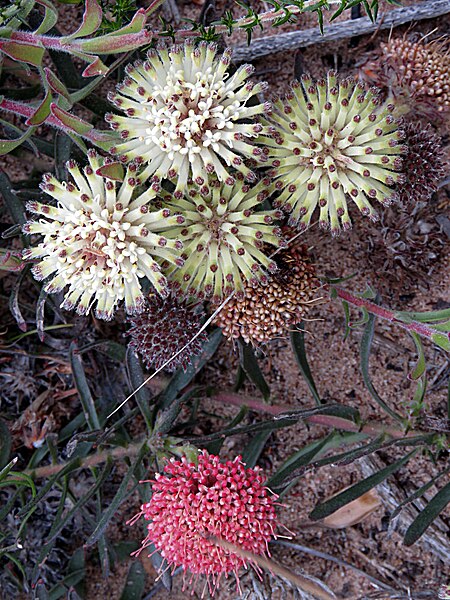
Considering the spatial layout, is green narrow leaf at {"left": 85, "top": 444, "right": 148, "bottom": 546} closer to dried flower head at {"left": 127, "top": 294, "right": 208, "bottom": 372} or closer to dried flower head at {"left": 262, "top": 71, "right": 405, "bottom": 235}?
dried flower head at {"left": 127, "top": 294, "right": 208, "bottom": 372}

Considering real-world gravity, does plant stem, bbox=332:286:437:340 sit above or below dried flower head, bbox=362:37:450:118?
below

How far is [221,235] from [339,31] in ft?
5.05

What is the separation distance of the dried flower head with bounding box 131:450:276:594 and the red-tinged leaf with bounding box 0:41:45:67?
1.61 metres

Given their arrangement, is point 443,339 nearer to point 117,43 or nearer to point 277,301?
point 277,301

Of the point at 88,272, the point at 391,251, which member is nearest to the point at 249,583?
the point at 391,251

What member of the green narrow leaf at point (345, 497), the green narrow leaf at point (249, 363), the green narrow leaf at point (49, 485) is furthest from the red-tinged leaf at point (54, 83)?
the green narrow leaf at point (345, 497)

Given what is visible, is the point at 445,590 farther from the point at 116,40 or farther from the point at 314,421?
the point at 116,40

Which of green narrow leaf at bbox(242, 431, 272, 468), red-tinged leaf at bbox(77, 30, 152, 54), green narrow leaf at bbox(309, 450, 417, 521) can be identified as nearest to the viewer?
red-tinged leaf at bbox(77, 30, 152, 54)

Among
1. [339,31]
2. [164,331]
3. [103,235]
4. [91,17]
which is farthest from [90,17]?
[339,31]

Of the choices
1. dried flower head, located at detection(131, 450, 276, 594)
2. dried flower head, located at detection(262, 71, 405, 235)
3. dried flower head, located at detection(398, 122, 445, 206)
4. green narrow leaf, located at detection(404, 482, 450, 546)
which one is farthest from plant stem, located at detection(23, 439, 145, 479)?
dried flower head, located at detection(398, 122, 445, 206)

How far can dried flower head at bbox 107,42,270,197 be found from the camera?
212 cm

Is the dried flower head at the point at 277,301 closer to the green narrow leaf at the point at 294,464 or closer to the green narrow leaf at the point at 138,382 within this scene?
the green narrow leaf at the point at 138,382

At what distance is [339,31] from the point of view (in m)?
3.22

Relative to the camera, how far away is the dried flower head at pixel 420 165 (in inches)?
105
